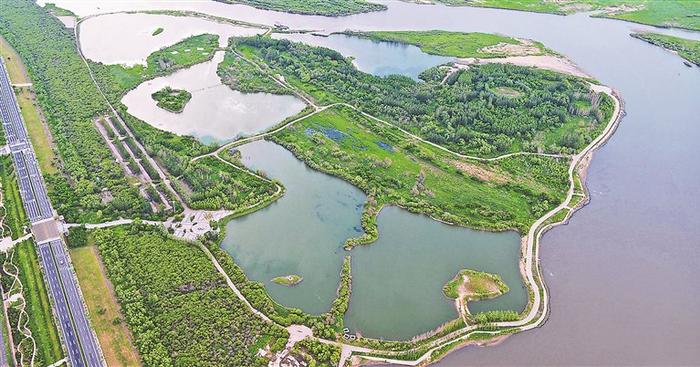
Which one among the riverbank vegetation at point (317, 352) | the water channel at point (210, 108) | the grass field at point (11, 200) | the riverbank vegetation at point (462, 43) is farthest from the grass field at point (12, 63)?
the riverbank vegetation at point (317, 352)

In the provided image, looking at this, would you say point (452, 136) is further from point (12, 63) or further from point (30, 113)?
point (12, 63)

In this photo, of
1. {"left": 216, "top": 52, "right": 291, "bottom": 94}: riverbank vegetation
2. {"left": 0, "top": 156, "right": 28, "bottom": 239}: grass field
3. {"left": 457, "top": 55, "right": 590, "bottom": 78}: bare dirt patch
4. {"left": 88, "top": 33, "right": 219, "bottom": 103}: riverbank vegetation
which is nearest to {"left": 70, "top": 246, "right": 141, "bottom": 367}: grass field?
{"left": 0, "top": 156, "right": 28, "bottom": 239}: grass field

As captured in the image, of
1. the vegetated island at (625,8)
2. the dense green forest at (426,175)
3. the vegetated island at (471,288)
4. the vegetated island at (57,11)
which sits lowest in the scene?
the vegetated island at (471,288)

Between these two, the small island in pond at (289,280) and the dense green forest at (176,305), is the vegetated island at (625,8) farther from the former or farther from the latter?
the dense green forest at (176,305)

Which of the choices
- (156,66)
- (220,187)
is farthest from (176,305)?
(156,66)

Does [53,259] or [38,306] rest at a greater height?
[53,259]
